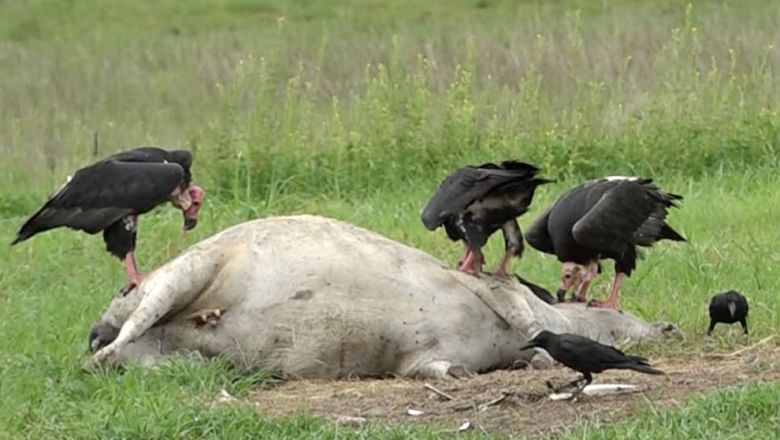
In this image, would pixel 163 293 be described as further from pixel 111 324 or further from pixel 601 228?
pixel 601 228

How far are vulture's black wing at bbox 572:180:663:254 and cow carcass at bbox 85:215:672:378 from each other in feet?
1.73

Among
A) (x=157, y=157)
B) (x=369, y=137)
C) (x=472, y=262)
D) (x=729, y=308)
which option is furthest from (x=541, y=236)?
(x=369, y=137)

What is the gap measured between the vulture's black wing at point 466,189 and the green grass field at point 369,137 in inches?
42.1

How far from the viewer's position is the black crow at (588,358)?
689 cm

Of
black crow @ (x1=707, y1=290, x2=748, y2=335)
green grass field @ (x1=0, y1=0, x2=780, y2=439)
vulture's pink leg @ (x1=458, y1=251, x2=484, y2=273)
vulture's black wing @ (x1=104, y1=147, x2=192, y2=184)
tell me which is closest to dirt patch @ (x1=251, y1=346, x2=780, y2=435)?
green grass field @ (x1=0, y1=0, x2=780, y2=439)

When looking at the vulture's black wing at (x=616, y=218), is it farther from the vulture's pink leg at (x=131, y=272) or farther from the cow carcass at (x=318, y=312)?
the vulture's pink leg at (x=131, y=272)

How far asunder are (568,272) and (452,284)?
1.05m

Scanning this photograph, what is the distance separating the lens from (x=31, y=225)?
28.1ft

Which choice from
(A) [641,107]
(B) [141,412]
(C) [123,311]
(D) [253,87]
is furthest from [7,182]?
(B) [141,412]

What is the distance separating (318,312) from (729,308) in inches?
74.8

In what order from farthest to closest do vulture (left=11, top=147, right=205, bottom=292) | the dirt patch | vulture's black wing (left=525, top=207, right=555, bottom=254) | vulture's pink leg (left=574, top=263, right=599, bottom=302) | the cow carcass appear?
vulture's black wing (left=525, top=207, right=555, bottom=254), vulture's pink leg (left=574, top=263, right=599, bottom=302), vulture (left=11, top=147, right=205, bottom=292), the cow carcass, the dirt patch

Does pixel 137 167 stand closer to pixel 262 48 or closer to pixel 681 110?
pixel 681 110

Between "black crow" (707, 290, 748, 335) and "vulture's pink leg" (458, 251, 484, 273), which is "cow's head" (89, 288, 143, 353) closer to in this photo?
"vulture's pink leg" (458, 251, 484, 273)

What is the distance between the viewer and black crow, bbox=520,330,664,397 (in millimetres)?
6887
